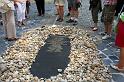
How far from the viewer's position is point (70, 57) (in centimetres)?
817

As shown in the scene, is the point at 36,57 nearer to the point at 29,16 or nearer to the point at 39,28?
the point at 39,28

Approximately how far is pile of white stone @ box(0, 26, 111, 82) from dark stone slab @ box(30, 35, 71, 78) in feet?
0.37

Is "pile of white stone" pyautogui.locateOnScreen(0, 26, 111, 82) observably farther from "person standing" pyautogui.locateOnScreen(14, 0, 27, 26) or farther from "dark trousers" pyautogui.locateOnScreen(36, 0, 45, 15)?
"dark trousers" pyautogui.locateOnScreen(36, 0, 45, 15)

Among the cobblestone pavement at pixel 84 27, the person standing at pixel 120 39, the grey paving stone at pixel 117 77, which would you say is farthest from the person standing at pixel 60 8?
Answer: the grey paving stone at pixel 117 77

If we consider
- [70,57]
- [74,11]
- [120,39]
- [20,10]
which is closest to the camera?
[120,39]

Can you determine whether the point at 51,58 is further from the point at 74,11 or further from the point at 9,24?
the point at 74,11

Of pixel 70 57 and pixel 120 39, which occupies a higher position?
pixel 120 39

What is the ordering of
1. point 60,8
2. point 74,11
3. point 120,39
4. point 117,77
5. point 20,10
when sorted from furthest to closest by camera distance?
1. point 60,8
2. point 74,11
3. point 20,10
4. point 120,39
5. point 117,77

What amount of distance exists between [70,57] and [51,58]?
446 millimetres

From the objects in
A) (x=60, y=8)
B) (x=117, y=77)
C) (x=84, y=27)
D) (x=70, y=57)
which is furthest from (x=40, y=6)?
(x=117, y=77)

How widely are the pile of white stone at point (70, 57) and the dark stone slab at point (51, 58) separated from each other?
112 millimetres

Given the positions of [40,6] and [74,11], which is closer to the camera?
[74,11]

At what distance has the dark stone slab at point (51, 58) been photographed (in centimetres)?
720

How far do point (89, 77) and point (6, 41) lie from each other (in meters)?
3.56
